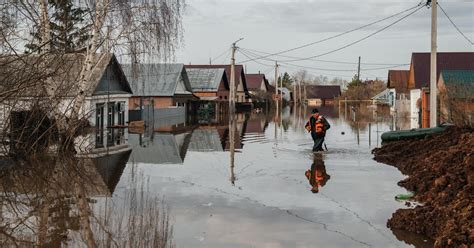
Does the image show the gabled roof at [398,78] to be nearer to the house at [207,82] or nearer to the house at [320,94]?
the house at [207,82]

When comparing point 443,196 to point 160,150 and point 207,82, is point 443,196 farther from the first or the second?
point 207,82

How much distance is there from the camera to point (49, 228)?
809 centimetres

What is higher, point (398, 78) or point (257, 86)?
point (257, 86)

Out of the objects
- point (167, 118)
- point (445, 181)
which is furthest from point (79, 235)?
point (167, 118)

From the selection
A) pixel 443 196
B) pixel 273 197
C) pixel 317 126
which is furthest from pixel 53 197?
pixel 317 126

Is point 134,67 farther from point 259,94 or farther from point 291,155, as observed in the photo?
point 259,94

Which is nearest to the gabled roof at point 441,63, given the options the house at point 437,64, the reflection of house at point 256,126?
the house at point 437,64

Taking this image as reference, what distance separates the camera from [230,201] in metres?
10.5

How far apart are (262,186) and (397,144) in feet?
25.6

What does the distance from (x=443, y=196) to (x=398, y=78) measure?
6446 centimetres

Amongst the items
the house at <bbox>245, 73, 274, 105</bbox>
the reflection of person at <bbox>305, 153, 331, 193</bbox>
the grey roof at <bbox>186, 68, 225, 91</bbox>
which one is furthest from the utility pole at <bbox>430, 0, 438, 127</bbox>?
the house at <bbox>245, 73, 274, 105</bbox>

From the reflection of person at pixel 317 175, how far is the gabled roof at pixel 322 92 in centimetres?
12446

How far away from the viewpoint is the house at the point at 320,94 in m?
138

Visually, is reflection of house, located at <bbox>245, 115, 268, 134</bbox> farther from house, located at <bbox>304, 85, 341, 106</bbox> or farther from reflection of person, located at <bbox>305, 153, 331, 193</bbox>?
house, located at <bbox>304, 85, 341, 106</bbox>
